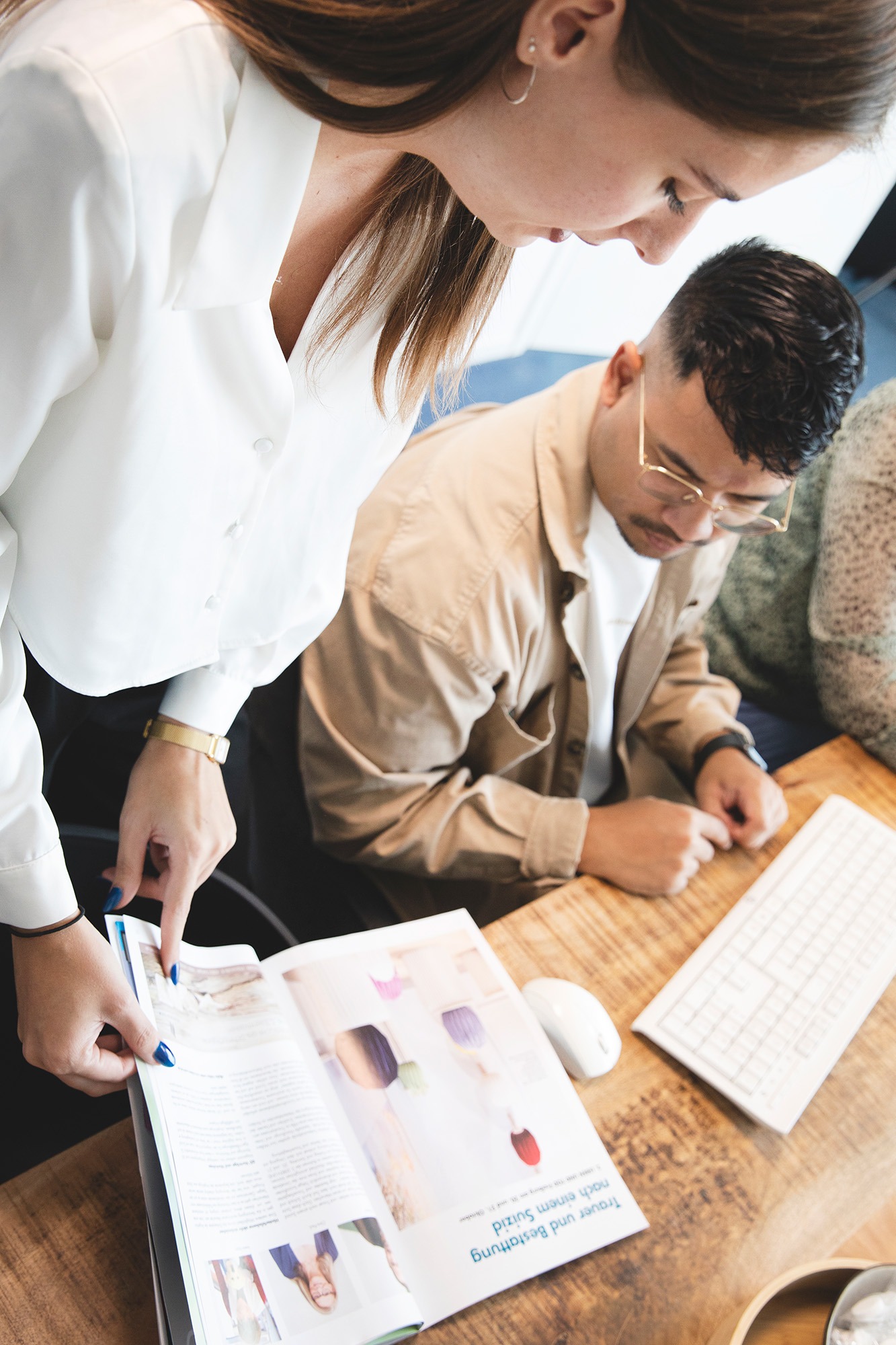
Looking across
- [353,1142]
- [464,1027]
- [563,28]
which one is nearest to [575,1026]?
[464,1027]

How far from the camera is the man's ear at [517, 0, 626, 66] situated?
1.58 feet

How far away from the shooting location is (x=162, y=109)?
48cm

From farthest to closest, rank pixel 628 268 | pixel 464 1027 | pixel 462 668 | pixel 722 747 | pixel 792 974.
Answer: pixel 628 268 < pixel 722 747 < pixel 462 668 < pixel 792 974 < pixel 464 1027

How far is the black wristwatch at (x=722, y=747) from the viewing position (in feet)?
4.77

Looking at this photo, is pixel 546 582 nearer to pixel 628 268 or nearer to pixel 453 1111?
pixel 453 1111

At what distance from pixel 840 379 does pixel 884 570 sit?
438 mm

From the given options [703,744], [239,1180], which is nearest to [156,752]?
[239,1180]

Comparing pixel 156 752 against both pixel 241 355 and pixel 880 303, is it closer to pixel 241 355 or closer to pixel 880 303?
pixel 241 355

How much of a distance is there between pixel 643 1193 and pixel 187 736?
0.55 m

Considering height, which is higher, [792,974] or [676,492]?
[676,492]

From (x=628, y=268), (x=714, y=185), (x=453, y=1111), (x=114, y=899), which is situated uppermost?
(x=714, y=185)

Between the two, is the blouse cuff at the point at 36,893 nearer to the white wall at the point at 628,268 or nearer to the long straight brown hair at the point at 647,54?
the long straight brown hair at the point at 647,54

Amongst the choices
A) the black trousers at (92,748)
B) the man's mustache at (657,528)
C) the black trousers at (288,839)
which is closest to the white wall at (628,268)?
the man's mustache at (657,528)

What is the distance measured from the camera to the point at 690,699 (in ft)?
5.18
